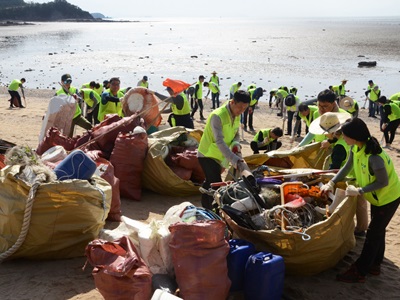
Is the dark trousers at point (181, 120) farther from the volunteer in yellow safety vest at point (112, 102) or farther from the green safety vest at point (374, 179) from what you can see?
the green safety vest at point (374, 179)

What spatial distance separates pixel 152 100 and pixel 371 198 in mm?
4220

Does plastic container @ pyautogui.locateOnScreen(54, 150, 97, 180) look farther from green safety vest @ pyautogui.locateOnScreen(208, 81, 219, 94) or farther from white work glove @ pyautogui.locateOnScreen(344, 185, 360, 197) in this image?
green safety vest @ pyautogui.locateOnScreen(208, 81, 219, 94)

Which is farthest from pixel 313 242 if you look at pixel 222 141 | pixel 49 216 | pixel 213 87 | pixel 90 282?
pixel 213 87

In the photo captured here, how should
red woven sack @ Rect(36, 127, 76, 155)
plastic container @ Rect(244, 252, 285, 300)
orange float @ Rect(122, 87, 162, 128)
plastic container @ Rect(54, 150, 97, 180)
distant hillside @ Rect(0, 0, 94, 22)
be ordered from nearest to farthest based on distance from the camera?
plastic container @ Rect(244, 252, 285, 300)
plastic container @ Rect(54, 150, 97, 180)
red woven sack @ Rect(36, 127, 76, 155)
orange float @ Rect(122, 87, 162, 128)
distant hillside @ Rect(0, 0, 94, 22)

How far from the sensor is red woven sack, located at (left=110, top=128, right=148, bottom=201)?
5977mm

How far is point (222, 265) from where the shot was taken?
11.8ft

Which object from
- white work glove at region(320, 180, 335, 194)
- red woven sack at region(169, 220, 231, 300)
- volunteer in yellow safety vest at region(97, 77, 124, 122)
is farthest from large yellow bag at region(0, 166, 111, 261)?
volunteer in yellow safety vest at region(97, 77, 124, 122)

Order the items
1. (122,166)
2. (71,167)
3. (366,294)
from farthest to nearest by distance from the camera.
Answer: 1. (122,166)
2. (71,167)
3. (366,294)

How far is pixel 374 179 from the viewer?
13.0ft

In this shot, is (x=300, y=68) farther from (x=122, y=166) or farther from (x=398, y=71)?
(x=122, y=166)

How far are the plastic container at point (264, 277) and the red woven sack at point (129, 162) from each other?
262 cm

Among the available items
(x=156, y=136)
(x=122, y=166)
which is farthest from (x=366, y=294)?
(x=156, y=136)

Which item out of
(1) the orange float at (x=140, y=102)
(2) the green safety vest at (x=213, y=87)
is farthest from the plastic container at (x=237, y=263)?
(2) the green safety vest at (x=213, y=87)

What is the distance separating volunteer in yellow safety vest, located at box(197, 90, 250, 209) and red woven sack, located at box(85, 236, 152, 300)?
4.81 feet
